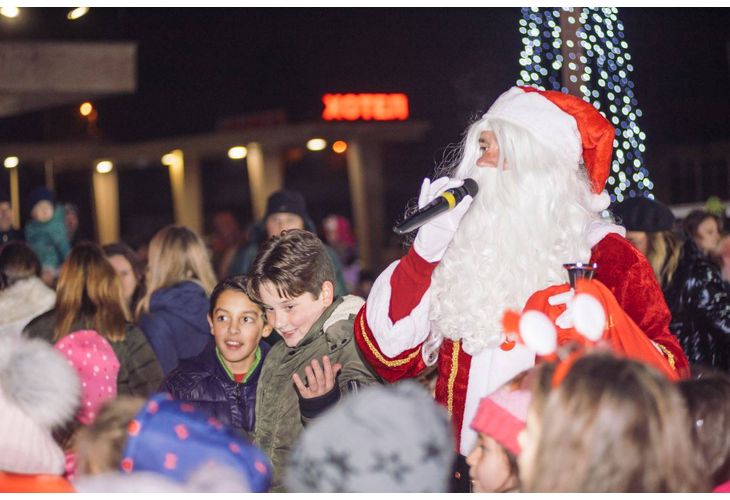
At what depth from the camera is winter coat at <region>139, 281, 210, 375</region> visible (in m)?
5.09

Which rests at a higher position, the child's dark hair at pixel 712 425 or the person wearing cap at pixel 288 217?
the person wearing cap at pixel 288 217

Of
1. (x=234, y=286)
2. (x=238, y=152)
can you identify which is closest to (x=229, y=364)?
(x=234, y=286)

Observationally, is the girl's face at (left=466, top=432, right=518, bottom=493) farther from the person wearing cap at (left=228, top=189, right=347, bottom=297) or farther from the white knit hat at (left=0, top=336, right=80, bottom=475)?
the person wearing cap at (left=228, top=189, right=347, bottom=297)

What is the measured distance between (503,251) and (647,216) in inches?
103

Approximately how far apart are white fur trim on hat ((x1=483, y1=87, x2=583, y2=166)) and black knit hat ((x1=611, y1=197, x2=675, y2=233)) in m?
Answer: 2.39

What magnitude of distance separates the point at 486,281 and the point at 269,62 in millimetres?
13220

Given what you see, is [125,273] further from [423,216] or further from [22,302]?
[423,216]

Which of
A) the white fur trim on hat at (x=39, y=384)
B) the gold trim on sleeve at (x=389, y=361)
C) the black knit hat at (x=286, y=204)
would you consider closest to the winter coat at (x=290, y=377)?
the gold trim on sleeve at (x=389, y=361)

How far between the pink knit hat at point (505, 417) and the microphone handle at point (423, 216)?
45 centimetres

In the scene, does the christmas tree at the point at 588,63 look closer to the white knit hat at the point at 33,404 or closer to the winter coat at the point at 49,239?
the white knit hat at the point at 33,404

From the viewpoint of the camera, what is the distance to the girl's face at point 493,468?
2.27 meters

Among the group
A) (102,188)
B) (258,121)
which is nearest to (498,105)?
(258,121)

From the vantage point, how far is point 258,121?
15531 millimetres

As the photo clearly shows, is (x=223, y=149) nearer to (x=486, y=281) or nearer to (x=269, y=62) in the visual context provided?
(x=269, y=62)
